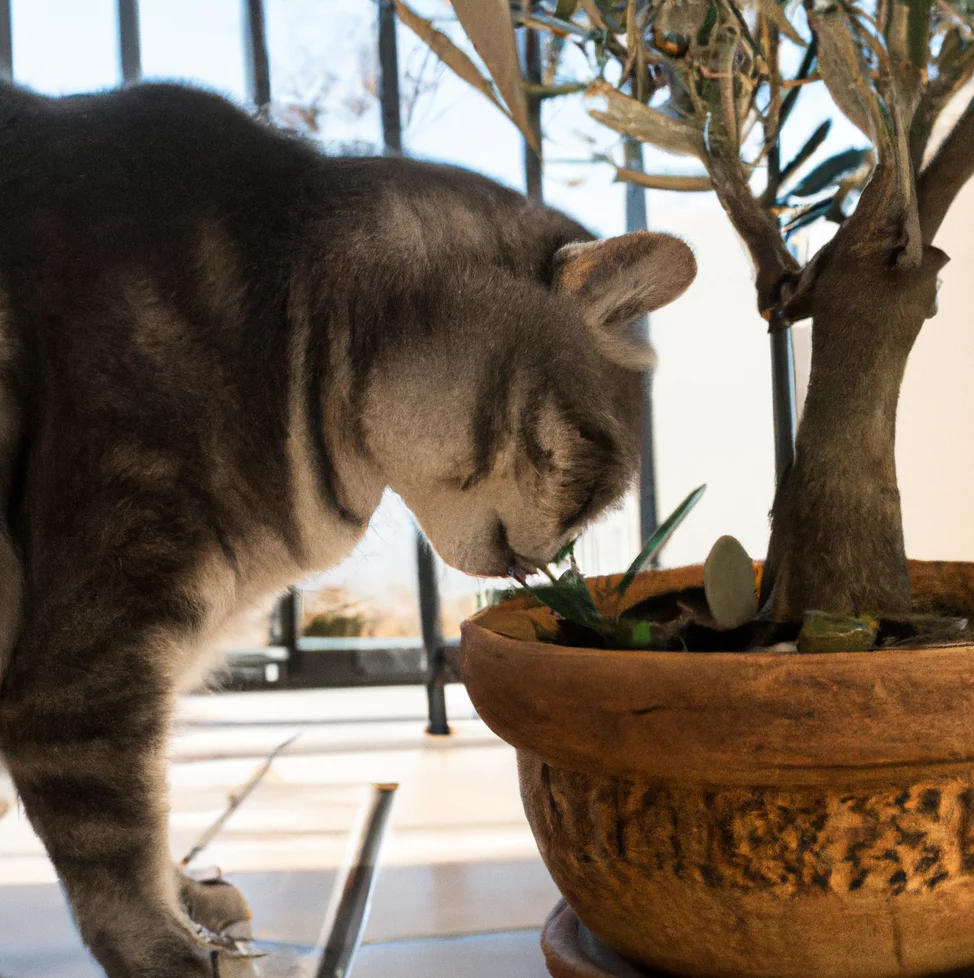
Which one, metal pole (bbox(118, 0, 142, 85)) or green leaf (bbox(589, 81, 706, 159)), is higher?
metal pole (bbox(118, 0, 142, 85))

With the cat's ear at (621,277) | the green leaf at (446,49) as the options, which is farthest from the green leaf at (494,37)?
the cat's ear at (621,277)

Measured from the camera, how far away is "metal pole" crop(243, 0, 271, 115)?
148 cm

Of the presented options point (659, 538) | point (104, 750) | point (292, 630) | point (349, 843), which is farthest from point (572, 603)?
point (292, 630)

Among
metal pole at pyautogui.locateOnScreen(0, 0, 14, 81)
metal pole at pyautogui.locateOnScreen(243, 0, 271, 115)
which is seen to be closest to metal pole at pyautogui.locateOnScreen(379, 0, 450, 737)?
metal pole at pyautogui.locateOnScreen(243, 0, 271, 115)

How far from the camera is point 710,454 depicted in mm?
1590

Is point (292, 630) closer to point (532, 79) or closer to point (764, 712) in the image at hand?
point (532, 79)

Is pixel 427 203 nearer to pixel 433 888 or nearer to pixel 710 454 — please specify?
pixel 433 888

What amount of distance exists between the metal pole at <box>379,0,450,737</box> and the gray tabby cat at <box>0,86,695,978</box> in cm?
62

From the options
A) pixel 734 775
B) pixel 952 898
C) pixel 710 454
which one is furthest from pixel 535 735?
pixel 710 454

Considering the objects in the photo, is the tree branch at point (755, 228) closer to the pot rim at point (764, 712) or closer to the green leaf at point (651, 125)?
the green leaf at point (651, 125)

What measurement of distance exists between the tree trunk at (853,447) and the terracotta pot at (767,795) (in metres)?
0.16

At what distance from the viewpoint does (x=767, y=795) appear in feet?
1.85

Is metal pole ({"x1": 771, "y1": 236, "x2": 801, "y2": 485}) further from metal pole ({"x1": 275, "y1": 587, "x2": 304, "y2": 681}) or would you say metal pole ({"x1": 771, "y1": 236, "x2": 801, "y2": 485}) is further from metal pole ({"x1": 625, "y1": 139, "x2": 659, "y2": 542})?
metal pole ({"x1": 275, "y1": 587, "x2": 304, "y2": 681})

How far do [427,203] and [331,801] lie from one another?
772 millimetres
